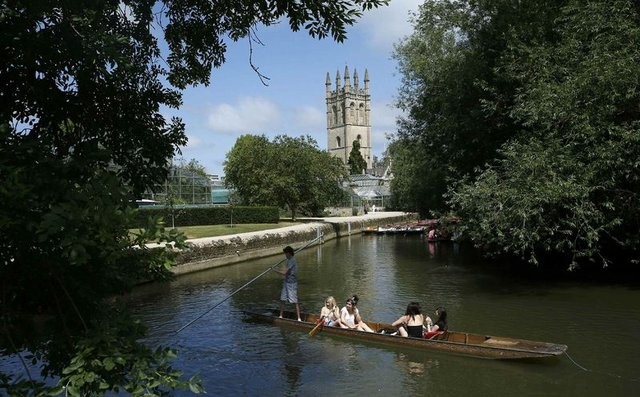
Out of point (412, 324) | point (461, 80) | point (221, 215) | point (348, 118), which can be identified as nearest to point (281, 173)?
point (221, 215)

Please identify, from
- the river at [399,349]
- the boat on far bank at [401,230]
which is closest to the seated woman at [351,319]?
the river at [399,349]

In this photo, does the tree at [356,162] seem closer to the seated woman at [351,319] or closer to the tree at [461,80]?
the tree at [461,80]

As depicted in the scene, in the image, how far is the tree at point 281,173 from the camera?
164 ft

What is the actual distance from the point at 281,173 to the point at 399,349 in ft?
128

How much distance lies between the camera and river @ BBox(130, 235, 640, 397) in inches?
416

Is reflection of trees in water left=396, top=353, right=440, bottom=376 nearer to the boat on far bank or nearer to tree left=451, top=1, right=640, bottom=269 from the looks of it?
tree left=451, top=1, right=640, bottom=269

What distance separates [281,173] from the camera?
167 feet

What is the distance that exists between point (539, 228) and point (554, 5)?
848 cm

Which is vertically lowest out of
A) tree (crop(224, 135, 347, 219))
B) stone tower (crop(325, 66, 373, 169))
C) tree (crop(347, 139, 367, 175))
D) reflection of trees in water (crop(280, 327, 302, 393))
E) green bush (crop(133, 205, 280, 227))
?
reflection of trees in water (crop(280, 327, 302, 393))

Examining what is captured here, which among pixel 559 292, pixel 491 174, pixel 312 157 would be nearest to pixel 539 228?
pixel 491 174

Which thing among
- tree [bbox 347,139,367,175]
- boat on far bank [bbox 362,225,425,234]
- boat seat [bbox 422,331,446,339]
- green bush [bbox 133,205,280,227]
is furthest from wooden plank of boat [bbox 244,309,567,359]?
tree [bbox 347,139,367,175]

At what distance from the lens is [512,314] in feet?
53.4

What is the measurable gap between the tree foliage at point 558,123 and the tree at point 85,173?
11.6 meters

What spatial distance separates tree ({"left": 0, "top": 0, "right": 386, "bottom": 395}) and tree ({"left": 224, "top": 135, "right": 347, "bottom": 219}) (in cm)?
4219
